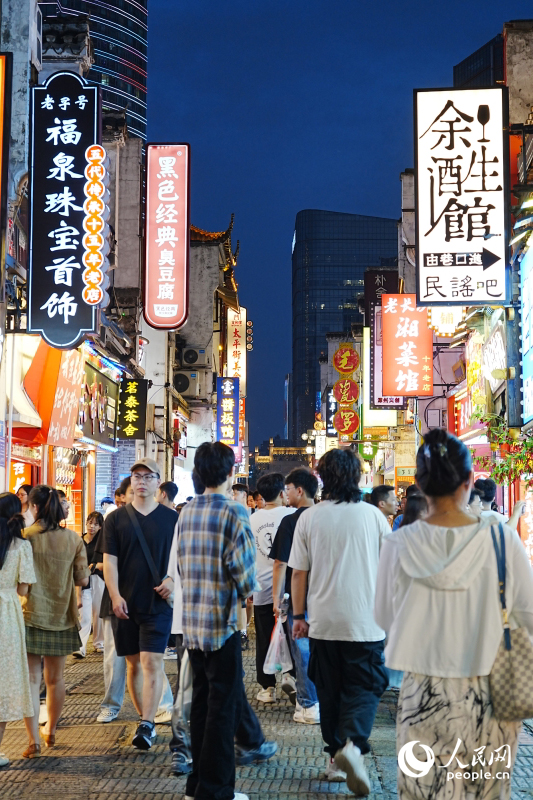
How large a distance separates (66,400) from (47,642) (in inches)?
359

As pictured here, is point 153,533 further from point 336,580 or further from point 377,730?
point 377,730

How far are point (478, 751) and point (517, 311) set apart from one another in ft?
36.7

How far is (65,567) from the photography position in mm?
7629

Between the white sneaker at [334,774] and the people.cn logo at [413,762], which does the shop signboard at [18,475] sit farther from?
the people.cn logo at [413,762]

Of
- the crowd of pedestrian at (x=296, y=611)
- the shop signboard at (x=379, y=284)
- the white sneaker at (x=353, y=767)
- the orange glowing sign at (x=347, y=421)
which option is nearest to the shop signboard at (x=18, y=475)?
the crowd of pedestrian at (x=296, y=611)

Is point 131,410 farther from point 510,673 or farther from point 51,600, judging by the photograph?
point 510,673

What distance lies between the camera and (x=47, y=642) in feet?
24.4

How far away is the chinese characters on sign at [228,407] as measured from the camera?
43094 mm

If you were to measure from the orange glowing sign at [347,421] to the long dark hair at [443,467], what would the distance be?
34.9m

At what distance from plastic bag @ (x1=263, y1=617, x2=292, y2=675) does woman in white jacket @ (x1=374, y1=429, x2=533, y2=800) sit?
486 cm

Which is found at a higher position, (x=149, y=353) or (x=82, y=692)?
A: (x=149, y=353)

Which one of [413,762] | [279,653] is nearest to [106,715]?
[279,653]

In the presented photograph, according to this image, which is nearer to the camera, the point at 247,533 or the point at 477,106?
the point at 247,533

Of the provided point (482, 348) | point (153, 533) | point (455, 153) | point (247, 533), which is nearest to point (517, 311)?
point (455, 153)
